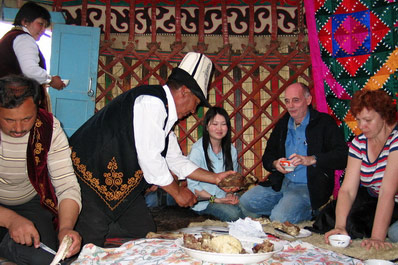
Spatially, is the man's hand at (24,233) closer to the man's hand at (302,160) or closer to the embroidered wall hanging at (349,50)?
the man's hand at (302,160)

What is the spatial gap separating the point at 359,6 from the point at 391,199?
1713mm

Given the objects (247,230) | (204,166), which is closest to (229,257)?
(247,230)

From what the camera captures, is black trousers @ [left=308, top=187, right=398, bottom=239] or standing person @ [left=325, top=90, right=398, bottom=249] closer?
standing person @ [left=325, top=90, right=398, bottom=249]

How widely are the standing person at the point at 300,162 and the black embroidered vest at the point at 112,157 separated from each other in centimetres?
98

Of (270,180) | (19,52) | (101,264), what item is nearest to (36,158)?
(101,264)

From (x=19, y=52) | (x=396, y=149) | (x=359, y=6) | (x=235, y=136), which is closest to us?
(x=396, y=149)

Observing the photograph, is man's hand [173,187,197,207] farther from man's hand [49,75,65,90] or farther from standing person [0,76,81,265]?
man's hand [49,75,65,90]

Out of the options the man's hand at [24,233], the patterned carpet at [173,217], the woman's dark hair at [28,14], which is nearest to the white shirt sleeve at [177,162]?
the patterned carpet at [173,217]

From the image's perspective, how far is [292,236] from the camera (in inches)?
58.4

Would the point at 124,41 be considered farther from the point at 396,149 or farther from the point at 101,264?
the point at 101,264

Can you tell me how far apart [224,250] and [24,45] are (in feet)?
6.57

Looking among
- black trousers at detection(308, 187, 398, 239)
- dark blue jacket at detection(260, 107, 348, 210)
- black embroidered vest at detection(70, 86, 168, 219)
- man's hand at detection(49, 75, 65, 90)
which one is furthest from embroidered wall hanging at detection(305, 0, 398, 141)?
man's hand at detection(49, 75, 65, 90)

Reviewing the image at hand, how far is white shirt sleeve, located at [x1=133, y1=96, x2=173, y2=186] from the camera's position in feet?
5.02

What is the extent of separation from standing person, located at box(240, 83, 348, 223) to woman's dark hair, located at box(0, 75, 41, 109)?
1437 millimetres
